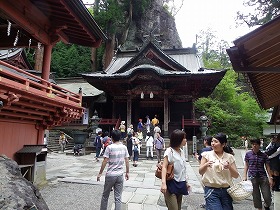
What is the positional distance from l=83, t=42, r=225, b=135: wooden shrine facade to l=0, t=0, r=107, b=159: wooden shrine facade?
939 cm

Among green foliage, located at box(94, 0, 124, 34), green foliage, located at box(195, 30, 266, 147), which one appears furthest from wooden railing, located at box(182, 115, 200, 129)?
green foliage, located at box(94, 0, 124, 34)

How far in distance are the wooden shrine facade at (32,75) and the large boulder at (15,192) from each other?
6.15 feet

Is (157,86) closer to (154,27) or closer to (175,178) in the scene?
(175,178)

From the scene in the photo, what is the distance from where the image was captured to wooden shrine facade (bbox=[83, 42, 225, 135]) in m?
18.4

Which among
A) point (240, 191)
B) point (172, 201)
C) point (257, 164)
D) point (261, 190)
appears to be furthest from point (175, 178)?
point (261, 190)

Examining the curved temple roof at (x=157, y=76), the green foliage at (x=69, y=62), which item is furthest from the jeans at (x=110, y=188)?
the green foliage at (x=69, y=62)

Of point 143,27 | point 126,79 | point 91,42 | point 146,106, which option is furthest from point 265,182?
point 143,27

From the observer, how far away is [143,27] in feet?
114

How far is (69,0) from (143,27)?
2954 cm

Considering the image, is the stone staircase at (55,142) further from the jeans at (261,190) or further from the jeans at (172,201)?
the jeans at (172,201)

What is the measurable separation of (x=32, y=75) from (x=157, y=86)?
44.1 ft

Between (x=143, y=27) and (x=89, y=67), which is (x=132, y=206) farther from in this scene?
(x=143, y=27)

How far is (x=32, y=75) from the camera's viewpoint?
6.92 metres

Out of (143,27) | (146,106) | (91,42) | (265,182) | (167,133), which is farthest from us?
(143,27)
